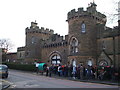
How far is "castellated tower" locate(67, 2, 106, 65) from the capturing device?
29.1 meters

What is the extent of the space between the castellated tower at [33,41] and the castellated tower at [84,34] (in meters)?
15.9

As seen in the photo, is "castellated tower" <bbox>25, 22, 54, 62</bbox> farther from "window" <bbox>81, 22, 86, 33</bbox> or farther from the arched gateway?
"window" <bbox>81, 22, 86, 33</bbox>

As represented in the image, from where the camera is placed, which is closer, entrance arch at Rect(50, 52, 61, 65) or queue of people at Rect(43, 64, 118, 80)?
queue of people at Rect(43, 64, 118, 80)

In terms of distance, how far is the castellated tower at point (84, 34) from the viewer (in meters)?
29.1

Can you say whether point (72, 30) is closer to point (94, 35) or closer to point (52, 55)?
point (94, 35)

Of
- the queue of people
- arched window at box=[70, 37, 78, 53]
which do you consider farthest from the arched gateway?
the queue of people

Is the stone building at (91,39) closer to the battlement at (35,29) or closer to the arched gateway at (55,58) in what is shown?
the arched gateway at (55,58)

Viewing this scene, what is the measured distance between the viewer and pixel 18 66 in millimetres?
39062

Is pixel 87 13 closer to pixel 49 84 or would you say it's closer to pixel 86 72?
pixel 86 72

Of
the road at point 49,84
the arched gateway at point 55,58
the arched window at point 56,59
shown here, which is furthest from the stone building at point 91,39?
the road at point 49,84

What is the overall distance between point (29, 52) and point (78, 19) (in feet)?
64.5

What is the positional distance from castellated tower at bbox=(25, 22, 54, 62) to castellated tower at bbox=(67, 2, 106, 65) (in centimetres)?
1591

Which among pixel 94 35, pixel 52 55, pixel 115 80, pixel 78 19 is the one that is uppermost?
pixel 78 19

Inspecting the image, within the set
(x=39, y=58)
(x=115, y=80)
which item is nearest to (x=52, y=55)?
(x=39, y=58)
